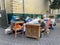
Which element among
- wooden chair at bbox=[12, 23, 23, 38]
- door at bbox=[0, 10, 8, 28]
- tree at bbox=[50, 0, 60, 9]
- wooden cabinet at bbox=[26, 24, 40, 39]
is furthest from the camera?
tree at bbox=[50, 0, 60, 9]

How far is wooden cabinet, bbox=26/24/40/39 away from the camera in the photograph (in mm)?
5860

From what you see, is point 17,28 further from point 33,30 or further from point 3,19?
point 3,19

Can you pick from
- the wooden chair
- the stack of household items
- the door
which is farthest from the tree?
the wooden chair

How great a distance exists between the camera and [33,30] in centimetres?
599

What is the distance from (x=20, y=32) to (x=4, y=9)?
2.15 m

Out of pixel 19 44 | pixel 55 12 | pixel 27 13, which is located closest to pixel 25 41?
pixel 19 44

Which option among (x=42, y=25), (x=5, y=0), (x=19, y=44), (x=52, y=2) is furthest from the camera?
(x=52, y=2)

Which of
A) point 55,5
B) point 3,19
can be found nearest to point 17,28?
point 3,19

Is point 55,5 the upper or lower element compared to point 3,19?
upper

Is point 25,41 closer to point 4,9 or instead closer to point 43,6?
point 4,9

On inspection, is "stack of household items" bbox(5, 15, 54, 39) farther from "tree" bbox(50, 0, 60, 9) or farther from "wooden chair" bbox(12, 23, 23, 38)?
"tree" bbox(50, 0, 60, 9)

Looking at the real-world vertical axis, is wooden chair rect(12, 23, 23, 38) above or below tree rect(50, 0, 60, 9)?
below

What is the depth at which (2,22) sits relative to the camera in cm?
840

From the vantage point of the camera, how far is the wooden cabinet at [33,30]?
19.2 feet
